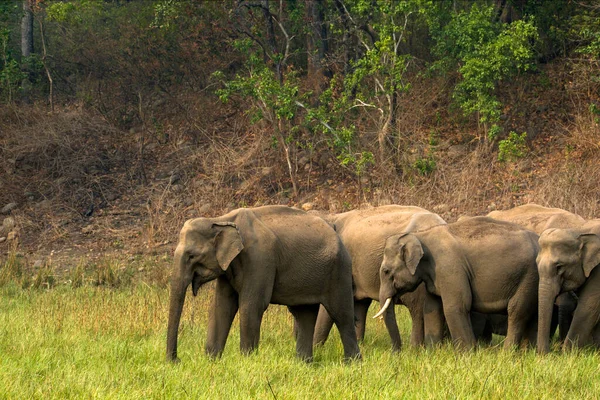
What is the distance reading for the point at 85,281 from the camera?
15.0 metres

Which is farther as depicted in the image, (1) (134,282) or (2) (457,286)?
(1) (134,282)

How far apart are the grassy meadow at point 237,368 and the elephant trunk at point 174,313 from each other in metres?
0.17

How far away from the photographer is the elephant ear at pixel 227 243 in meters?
8.40

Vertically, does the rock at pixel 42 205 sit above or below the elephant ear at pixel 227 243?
below

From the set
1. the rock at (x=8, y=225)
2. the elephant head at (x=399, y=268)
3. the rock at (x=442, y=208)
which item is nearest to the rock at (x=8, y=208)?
the rock at (x=8, y=225)

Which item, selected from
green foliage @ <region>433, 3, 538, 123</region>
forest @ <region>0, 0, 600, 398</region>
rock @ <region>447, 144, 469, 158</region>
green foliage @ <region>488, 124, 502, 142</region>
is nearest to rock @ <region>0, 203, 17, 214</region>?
forest @ <region>0, 0, 600, 398</region>

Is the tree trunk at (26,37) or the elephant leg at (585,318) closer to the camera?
the elephant leg at (585,318)

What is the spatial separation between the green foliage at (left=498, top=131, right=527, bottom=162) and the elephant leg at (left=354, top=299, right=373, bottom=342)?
30.5ft

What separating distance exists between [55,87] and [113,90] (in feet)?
6.90

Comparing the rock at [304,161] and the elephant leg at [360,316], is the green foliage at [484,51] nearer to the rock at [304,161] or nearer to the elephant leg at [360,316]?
the rock at [304,161]

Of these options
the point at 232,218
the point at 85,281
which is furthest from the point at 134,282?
the point at 232,218

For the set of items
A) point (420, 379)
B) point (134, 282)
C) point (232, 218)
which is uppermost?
point (232, 218)

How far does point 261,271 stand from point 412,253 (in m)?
1.51

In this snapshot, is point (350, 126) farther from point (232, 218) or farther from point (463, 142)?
point (232, 218)
